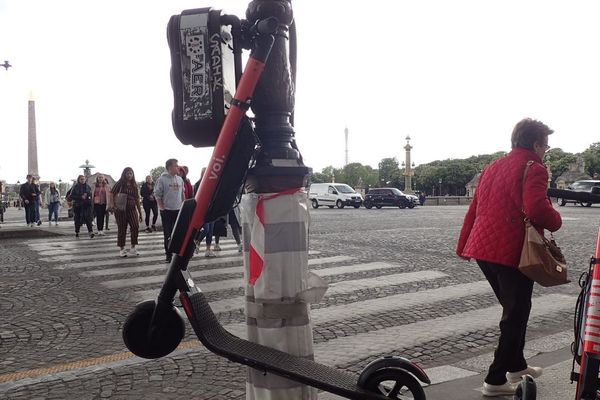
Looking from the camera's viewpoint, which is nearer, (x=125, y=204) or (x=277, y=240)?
(x=277, y=240)

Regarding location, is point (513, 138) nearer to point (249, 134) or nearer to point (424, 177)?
point (249, 134)

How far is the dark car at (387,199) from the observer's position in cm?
3750

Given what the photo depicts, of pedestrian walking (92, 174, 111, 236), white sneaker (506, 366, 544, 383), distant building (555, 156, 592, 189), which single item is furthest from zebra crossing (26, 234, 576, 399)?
distant building (555, 156, 592, 189)

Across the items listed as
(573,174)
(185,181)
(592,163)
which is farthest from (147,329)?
(592,163)

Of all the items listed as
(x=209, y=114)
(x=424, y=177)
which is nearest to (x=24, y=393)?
(x=209, y=114)

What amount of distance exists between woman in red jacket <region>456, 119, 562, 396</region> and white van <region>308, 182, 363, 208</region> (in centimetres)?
3412

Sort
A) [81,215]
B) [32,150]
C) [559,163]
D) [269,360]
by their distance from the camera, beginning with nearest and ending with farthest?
[269,360] < [81,215] < [32,150] < [559,163]

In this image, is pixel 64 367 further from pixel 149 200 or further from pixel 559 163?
pixel 559 163

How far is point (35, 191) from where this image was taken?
1811 centimetres

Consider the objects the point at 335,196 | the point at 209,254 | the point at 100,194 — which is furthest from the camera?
the point at 335,196

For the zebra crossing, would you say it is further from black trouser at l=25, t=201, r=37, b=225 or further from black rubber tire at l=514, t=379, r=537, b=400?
black trouser at l=25, t=201, r=37, b=225

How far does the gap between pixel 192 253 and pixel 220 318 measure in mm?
3236

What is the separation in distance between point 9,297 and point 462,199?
177ft

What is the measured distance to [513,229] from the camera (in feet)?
11.4
